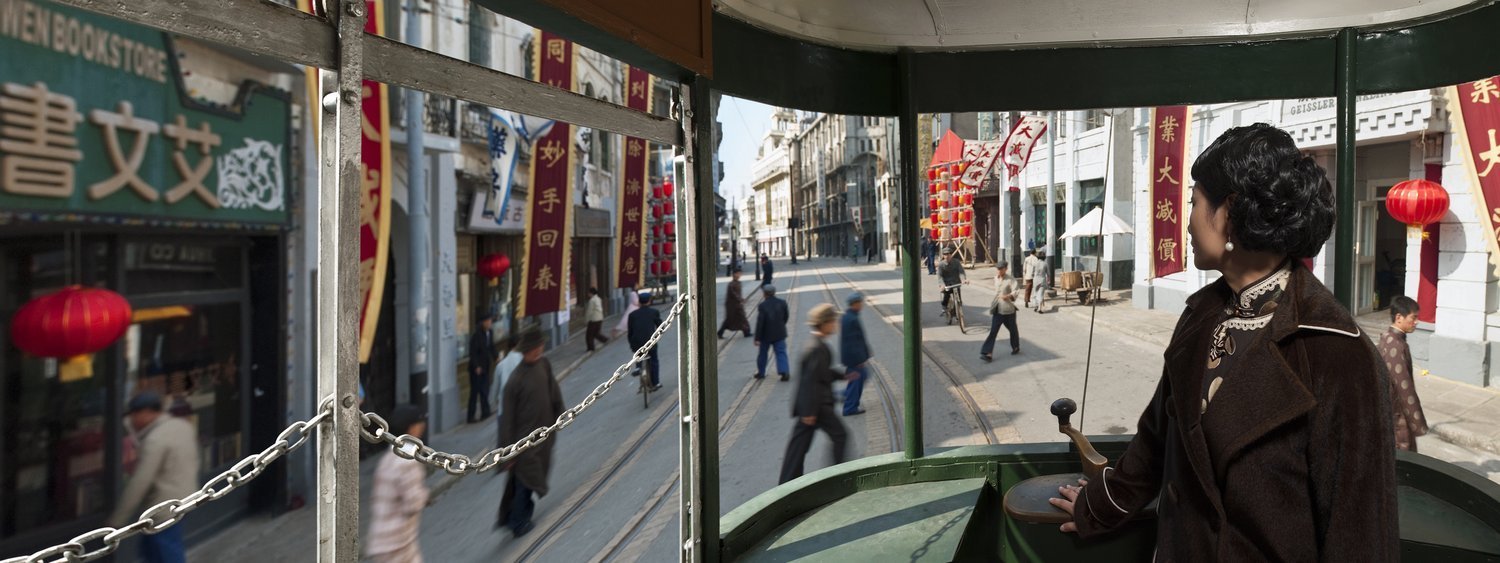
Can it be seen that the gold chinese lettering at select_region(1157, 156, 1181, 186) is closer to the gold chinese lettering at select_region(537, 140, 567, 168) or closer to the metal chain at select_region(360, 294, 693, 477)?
the gold chinese lettering at select_region(537, 140, 567, 168)

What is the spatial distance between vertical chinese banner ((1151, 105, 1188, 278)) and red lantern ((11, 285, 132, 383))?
836 cm

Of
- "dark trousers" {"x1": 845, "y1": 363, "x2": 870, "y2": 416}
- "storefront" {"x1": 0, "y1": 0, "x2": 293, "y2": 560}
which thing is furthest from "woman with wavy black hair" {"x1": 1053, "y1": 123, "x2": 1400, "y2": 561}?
"dark trousers" {"x1": 845, "y1": 363, "x2": 870, "y2": 416}

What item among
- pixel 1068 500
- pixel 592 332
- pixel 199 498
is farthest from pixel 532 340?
pixel 592 332

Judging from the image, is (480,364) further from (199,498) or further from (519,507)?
(199,498)

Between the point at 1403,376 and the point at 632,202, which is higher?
the point at 632,202

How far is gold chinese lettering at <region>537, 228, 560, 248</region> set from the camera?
7082mm

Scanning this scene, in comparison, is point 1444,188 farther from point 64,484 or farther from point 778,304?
point 64,484

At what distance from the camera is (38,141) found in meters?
4.21

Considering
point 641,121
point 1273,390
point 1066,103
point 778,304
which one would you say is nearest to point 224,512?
point 778,304

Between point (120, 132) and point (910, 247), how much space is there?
521cm

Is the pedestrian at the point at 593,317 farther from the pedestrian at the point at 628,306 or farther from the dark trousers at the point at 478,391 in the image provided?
the dark trousers at the point at 478,391

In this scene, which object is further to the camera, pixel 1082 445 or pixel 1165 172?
pixel 1165 172

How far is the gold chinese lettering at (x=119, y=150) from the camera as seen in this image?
4.62 meters

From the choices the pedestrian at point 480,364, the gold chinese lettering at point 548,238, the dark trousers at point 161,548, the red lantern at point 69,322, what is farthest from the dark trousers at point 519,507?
the pedestrian at point 480,364
